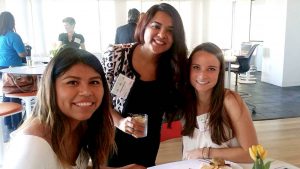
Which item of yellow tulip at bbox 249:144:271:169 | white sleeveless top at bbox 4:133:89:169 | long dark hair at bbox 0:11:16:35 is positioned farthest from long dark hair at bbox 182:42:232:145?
long dark hair at bbox 0:11:16:35

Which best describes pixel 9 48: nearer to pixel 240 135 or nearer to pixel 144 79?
pixel 144 79

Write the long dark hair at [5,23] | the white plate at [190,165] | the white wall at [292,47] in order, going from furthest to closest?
1. the white wall at [292,47]
2. the long dark hair at [5,23]
3. the white plate at [190,165]

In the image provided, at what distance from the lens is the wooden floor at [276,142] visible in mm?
3375

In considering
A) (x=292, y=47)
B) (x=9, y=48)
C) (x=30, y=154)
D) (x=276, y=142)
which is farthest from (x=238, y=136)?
(x=292, y=47)

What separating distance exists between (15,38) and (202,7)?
641 cm

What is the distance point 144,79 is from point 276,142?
9.02ft

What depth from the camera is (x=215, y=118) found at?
159 cm

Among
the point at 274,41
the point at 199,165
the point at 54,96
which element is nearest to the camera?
the point at 54,96

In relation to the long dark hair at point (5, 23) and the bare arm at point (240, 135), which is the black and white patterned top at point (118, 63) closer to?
the bare arm at point (240, 135)

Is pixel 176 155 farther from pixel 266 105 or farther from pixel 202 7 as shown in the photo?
pixel 202 7

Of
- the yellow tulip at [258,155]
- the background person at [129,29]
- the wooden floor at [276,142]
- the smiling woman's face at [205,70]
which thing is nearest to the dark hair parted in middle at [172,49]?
the smiling woman's face at [205,70]

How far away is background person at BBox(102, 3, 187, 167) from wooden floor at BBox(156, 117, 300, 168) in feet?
4.44

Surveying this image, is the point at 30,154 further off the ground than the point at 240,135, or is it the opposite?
the point at 30,154

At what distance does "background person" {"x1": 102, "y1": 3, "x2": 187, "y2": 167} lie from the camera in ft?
5.52
